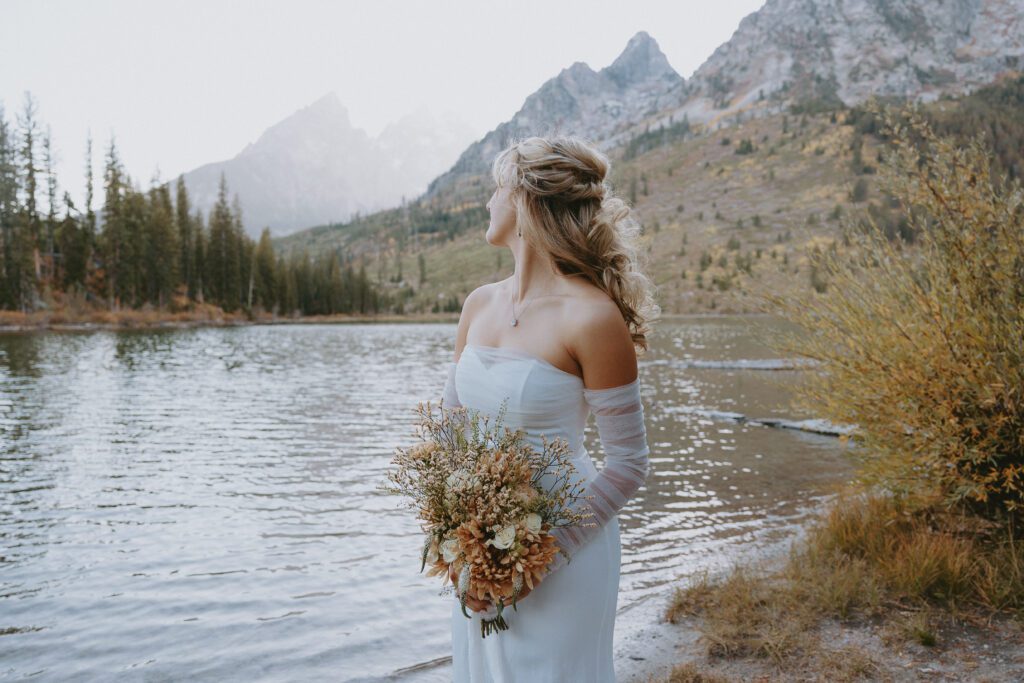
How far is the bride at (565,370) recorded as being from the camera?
7.24 feet

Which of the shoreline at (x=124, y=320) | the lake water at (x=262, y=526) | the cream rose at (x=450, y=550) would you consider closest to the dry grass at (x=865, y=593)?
the lake water at (x=262, y=526)

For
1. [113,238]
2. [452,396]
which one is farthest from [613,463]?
[113,238]

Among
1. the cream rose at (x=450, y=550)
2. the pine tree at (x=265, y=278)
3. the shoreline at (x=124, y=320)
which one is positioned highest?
the pine tree at (x=265, y=278)

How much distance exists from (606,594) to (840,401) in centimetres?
437

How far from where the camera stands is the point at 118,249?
67.9 meters

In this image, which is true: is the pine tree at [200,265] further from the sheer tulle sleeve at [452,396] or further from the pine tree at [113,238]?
the sheer tulle sleeve at [452,396]

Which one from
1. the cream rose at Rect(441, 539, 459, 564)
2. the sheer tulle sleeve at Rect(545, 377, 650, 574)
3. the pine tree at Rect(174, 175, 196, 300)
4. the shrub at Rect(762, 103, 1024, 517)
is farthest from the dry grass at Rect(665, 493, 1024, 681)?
the pine tree at Rect(174, 175, 196, 300)

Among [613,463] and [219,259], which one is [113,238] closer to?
[219,259]

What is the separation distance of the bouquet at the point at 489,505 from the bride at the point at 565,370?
109 mm

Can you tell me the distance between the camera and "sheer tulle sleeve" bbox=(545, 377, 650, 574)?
2191 millimetres

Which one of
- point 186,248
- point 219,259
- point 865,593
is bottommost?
point 865,593

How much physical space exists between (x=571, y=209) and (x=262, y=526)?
27.0 feet

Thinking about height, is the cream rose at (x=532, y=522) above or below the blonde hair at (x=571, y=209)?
below

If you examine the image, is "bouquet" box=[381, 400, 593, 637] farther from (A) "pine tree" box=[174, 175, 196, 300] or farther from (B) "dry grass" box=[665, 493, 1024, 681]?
(A) "pine tree" box=[174, 175, 196, 300]
